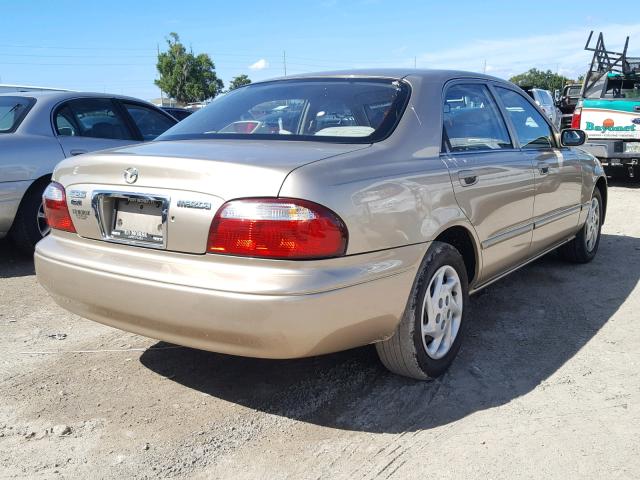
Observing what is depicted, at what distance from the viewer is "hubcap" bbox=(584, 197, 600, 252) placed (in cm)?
552

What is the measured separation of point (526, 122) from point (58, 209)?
10.5 feet

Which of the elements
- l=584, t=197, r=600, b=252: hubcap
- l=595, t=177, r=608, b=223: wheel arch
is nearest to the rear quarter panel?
l=584, t=197, r=600, b=252: hubcap

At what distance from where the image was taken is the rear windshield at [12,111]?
17.9ft

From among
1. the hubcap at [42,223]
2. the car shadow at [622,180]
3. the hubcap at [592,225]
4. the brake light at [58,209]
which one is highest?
the brake light at [58,209]

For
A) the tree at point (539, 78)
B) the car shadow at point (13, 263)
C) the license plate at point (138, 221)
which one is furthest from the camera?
the tree at point (539, 78)

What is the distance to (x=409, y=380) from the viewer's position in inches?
127

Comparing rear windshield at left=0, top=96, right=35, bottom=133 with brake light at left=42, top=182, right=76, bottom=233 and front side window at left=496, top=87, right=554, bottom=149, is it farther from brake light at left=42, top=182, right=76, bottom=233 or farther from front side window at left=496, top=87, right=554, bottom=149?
front side window at left=496, top=87, right=554, bottom=149

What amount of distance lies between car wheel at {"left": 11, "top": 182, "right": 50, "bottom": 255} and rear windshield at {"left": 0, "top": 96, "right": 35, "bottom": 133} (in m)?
0.58

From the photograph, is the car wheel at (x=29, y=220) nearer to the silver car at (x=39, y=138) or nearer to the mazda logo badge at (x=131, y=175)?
the silver car at (x=39, y=138)

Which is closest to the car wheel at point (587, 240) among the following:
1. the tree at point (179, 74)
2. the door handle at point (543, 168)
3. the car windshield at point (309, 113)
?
the door handle at point (543, 168)

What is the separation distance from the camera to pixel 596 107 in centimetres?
1059

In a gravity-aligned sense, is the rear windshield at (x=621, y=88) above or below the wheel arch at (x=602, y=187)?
above

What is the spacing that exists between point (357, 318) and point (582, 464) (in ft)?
3.54

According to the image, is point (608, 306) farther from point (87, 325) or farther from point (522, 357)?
point (87, 325)
